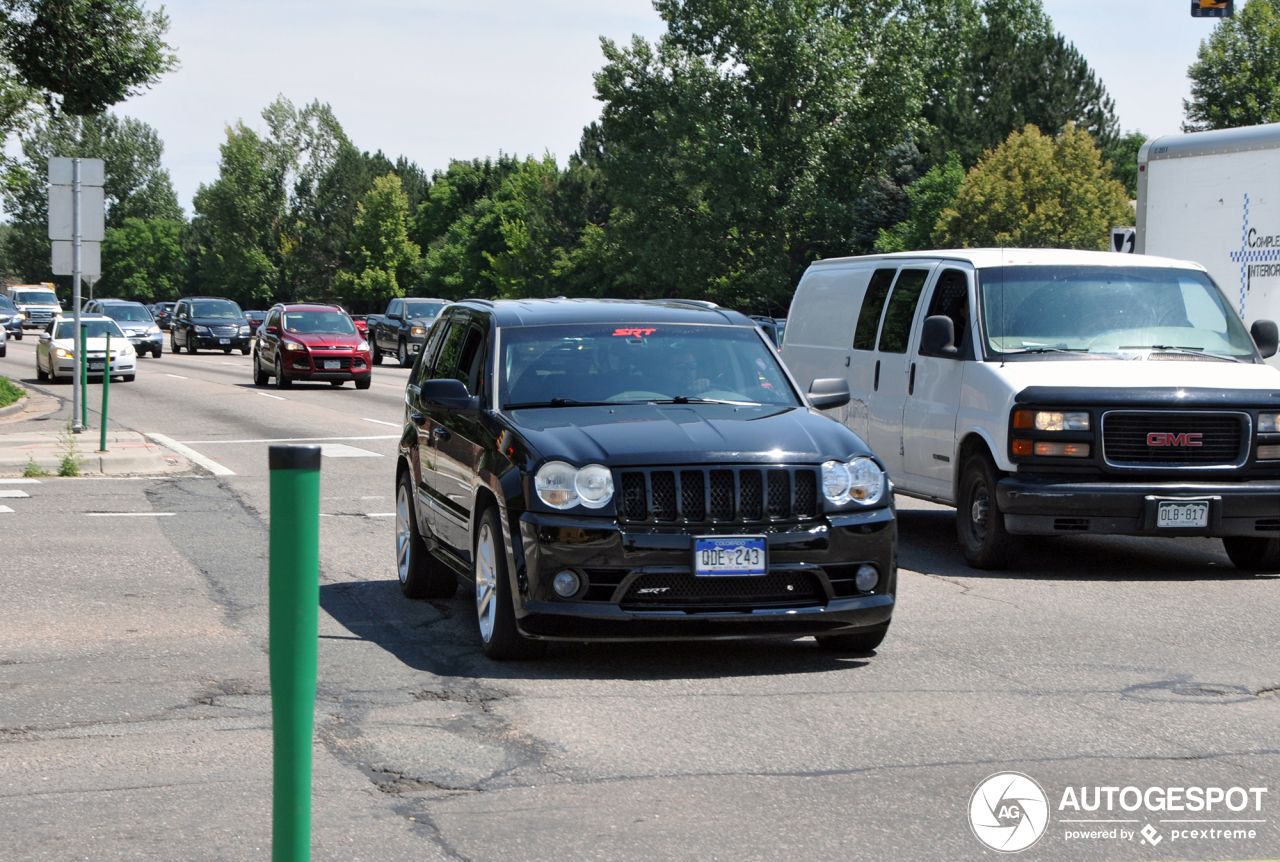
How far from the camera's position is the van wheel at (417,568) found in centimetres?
880

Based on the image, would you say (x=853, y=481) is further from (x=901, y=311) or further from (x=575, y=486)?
(x=901, y=311)

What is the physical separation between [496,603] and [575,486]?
0.69 metres

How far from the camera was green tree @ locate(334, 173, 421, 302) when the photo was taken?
346 feet

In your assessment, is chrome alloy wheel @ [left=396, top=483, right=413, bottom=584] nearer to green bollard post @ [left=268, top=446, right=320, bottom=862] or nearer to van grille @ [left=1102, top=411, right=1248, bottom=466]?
van grille @ [left=1102, top=411, right=1248, bottom=466]

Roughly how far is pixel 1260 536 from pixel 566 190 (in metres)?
80.5

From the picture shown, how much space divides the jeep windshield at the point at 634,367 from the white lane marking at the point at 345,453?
33.0 feet

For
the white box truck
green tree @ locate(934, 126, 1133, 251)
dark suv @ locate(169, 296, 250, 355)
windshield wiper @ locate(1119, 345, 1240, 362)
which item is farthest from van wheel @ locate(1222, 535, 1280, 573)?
dark suv @ locate(169, 296, 250, 355)

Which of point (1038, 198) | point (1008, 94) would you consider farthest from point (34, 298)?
point (1038, 198)

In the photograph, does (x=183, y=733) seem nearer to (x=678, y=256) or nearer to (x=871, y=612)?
(x=871, y=612)

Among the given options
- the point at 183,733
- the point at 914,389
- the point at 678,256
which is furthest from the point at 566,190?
the point at 183,733

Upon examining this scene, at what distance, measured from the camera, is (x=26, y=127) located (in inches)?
1008

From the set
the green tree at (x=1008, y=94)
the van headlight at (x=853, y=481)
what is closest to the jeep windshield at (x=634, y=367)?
the van headlight at (x=853, y=481)

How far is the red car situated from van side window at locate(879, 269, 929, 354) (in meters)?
21.5

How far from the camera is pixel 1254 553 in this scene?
33.9ft
